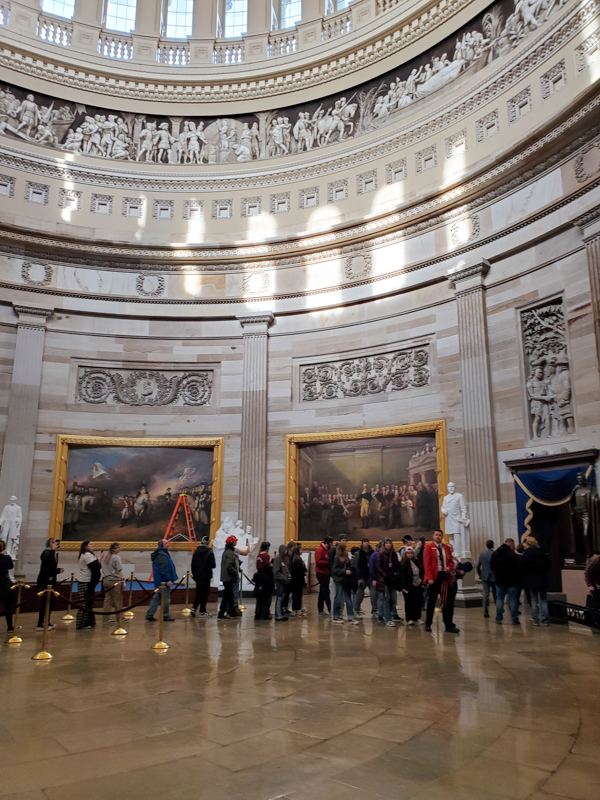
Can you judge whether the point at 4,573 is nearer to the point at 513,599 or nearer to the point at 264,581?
the point at 264,581

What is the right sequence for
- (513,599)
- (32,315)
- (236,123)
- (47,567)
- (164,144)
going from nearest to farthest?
1. (513,599)
2. (47,567)
3. (32,315)
4. (164,144)
5. (236,123)

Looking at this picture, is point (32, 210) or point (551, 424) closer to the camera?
point (551, 424)

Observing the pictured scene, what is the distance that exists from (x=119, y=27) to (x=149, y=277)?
11.5 metres

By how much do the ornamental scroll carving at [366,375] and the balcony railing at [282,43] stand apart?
13.1m

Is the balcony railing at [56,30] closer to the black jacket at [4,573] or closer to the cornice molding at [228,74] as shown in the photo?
the cornice molding at [228,74]

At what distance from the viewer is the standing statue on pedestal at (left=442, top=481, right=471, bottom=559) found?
1633 cm

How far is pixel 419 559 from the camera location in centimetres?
1323

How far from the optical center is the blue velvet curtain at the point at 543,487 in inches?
562

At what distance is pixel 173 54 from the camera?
84.2 ft


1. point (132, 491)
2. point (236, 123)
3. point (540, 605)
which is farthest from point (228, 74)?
point (540, 605)

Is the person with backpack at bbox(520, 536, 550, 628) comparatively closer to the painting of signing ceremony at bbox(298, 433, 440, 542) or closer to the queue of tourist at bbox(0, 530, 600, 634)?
the queue of tourist at bbox(0, 530, 600, 634)

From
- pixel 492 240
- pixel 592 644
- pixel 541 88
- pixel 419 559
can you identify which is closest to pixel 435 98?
pixel 541 88

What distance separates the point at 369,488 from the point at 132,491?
317 inches

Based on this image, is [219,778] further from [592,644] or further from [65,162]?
[65,162]
